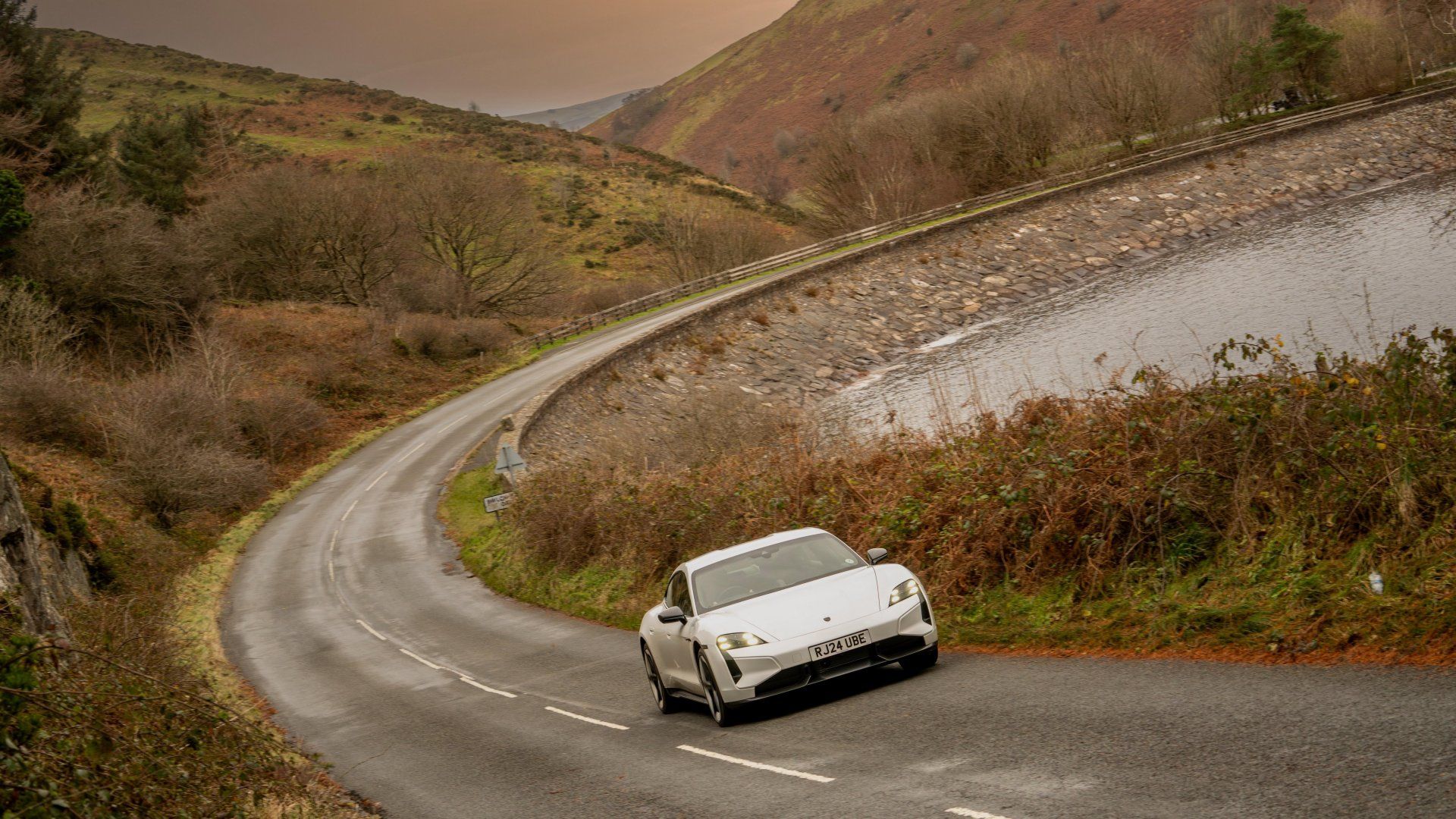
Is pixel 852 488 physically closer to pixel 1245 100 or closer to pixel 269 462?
pixel 269 462

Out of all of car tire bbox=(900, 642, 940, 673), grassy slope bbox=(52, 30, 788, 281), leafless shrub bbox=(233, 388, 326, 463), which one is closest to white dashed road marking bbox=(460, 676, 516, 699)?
car tire bbox=(900, 642, 940, 673)

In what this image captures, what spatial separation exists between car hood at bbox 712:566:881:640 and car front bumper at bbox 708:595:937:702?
9cm

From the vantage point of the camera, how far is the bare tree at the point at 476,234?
216ft

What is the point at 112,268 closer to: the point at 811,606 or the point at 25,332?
the point at 25,332

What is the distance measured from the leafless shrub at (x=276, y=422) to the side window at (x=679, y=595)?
38277mm

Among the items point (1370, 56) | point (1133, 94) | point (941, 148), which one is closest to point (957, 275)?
point (941, 148)

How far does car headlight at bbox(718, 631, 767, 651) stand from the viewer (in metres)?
10.2

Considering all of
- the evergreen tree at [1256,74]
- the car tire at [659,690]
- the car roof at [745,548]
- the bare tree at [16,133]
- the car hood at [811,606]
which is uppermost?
the bare tree at [16,133]

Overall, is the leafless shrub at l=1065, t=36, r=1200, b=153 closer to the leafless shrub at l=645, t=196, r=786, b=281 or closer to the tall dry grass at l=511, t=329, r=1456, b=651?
the leafless shrub at l=645, t=196, r=786, b=281

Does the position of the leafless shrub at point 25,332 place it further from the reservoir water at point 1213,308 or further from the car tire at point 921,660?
the car tire at point 921,660

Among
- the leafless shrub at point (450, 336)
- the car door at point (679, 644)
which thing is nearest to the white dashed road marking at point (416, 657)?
the car door at point (679, 644)

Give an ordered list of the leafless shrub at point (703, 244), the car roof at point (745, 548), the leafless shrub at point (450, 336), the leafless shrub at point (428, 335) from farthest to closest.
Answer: the leafless shrub at point (703, 244), the leafless shrub at point (450, 336), the leafless shrub at point (428, 335), the car roof at point (745, 548)

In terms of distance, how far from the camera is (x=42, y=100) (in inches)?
1994

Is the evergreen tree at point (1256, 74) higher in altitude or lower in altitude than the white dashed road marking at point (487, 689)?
higher
